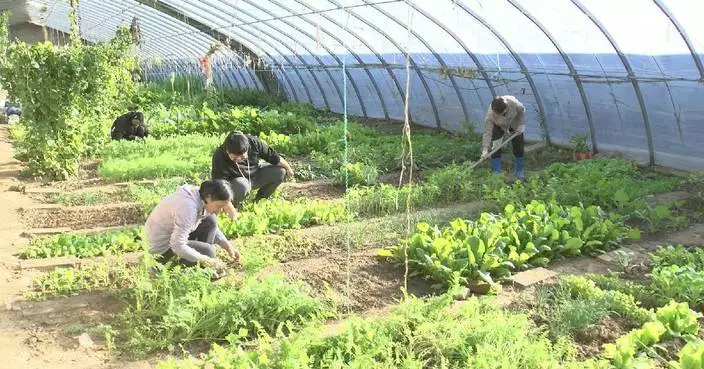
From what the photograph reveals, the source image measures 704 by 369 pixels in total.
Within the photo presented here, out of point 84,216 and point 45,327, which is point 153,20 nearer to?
point 84,216

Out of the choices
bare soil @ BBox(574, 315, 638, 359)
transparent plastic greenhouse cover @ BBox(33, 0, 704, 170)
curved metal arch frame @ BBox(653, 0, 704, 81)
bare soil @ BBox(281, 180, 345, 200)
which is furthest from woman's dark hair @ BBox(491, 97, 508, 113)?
bare soil @ BBox(574, 315, 638, 359)

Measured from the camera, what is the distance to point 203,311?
3.96 m

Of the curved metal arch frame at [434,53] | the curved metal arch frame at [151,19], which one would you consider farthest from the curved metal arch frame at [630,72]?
the curved metal arch frame at [151,19]

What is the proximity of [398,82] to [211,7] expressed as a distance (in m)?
5.66

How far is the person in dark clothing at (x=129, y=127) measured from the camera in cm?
1157

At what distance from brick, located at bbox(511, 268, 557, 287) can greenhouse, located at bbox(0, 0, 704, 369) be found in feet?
0.07

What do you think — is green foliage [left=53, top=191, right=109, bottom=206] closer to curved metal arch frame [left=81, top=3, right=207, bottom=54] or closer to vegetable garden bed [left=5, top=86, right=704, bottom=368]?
vegetable garden bed [left=5, top=86, right=704, bottom=368]

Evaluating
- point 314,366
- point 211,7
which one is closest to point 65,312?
point 314,366

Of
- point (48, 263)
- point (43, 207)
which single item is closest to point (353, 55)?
point (43, 207)

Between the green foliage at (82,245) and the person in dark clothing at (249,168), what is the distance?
1.15 meters

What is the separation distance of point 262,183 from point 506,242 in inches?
124

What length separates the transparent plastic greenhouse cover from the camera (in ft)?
27.9

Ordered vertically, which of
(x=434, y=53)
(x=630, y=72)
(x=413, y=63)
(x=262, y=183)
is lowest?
(x=262, y=183)

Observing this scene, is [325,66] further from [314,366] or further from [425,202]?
[314,366]
